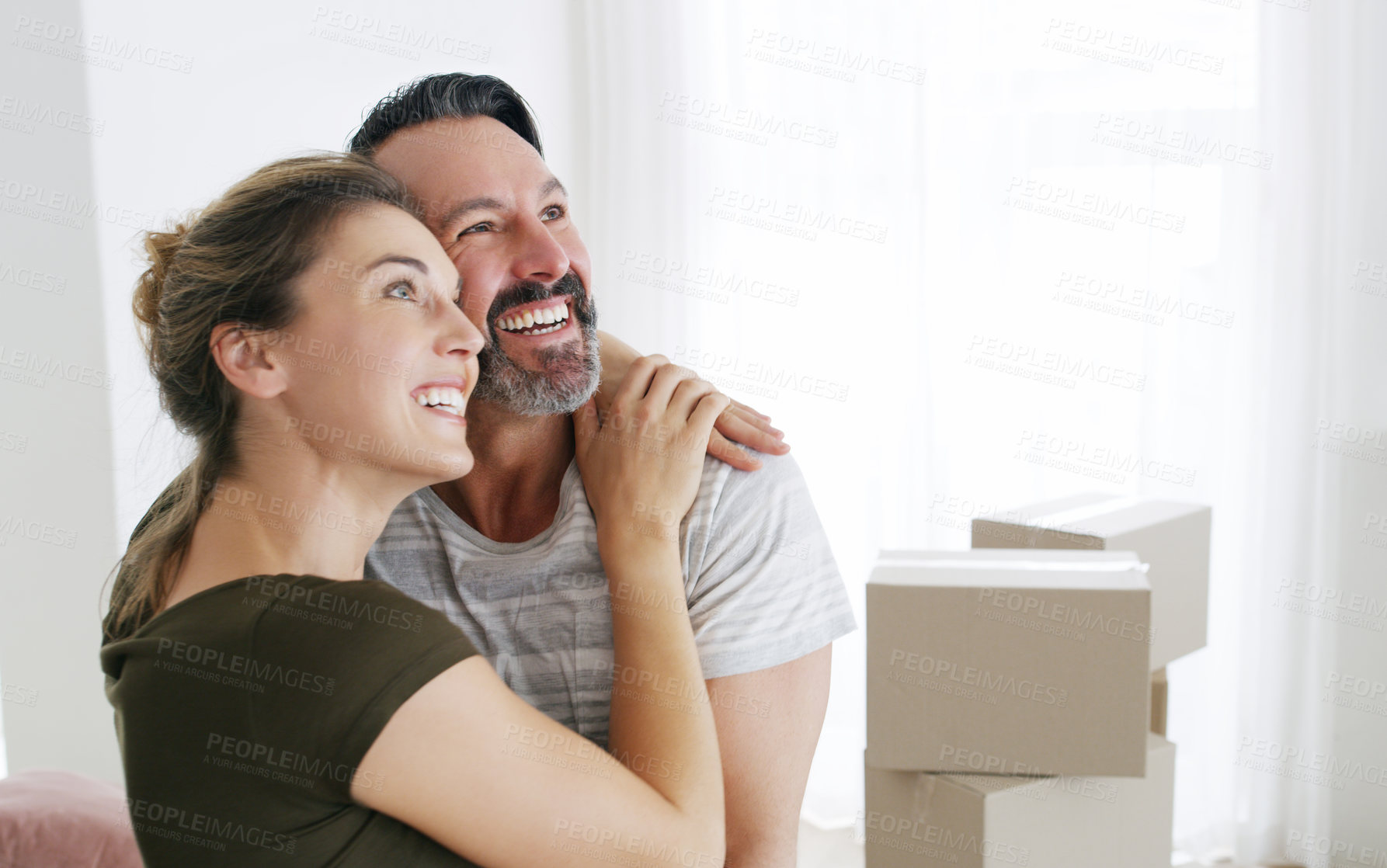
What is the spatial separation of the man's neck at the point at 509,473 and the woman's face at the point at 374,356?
0.25m

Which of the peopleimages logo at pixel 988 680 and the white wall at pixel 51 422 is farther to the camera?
the white wall at pixel 51 422

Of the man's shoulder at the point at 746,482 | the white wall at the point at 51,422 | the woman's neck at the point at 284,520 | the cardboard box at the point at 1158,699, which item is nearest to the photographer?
the woman's neck at the point at 284,520

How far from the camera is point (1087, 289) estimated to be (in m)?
2.79

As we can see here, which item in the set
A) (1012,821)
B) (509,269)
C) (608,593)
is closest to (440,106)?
(509,269)

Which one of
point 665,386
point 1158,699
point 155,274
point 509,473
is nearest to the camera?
point 155,274

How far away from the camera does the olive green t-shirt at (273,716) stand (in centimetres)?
90

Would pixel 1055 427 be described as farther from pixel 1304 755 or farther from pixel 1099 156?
pixel 1304 755

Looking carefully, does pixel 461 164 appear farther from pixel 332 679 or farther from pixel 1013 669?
pixel 1013 669

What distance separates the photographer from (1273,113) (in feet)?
8.64

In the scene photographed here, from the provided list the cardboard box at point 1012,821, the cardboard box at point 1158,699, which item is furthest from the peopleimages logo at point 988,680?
the cardboard box at point 1158,699

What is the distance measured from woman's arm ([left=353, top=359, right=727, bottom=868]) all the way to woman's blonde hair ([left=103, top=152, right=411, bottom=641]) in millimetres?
398

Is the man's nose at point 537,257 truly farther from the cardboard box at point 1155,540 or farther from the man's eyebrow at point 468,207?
the cardboard box at point 1155,540

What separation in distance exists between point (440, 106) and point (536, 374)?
42 centimetres

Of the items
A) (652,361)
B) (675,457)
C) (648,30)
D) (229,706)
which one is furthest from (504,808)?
(648,30)
